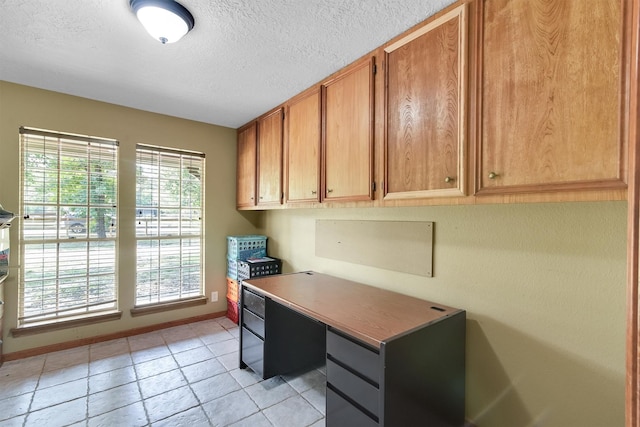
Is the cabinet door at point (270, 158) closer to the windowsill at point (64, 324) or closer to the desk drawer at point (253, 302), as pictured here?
the desk drawer at point (253, 302)

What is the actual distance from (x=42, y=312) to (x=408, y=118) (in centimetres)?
345

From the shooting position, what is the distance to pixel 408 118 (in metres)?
1.60

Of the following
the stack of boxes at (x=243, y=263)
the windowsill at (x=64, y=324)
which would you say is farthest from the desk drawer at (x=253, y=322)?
the windowsill at (x=64, y=324)

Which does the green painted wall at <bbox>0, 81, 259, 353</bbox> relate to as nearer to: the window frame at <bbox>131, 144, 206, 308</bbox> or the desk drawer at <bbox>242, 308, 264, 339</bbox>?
the window frame at <bbox>131, 144, 206, 308</bbox>

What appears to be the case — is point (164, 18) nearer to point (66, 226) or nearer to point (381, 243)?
point (381, 243)

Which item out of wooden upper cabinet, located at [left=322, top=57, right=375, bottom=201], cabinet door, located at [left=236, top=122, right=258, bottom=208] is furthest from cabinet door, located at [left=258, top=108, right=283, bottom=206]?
wooden upper cabinet, located at [left=322, top=57, right=375, bottom=201]

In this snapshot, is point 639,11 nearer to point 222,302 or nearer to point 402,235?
point 402,235

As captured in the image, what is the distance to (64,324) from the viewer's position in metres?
2.65

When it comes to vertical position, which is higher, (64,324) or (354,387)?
(354,387)

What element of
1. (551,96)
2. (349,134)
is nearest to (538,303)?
Answer: (551,96)

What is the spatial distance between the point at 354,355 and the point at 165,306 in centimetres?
260

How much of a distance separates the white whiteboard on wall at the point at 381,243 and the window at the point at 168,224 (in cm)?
161

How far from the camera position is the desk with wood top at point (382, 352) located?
131 centimetres

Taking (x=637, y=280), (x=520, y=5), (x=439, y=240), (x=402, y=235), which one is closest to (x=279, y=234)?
(x=402, y=235)
